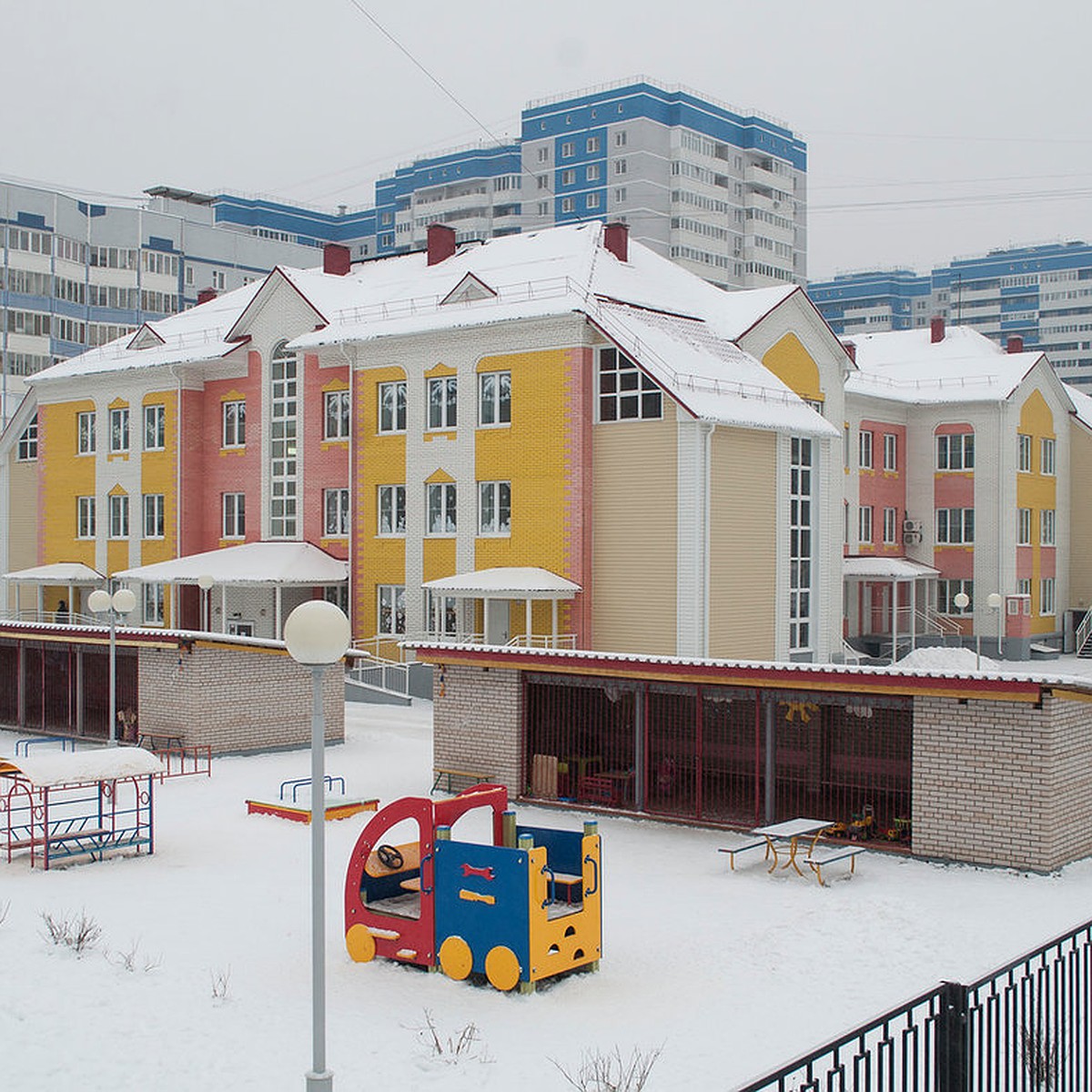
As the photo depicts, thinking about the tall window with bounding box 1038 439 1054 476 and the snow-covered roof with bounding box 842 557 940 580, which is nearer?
the snow-covered roof with bounding box 842 557 940 580

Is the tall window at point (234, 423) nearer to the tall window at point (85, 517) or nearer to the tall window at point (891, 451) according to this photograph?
the tall window at point (85, 517)

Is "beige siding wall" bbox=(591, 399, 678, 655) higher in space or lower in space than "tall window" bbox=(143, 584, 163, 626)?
higher

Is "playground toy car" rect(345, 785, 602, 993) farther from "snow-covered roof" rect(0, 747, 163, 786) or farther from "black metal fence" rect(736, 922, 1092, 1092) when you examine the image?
"snow-covered roof" rect(0, 747, 163, 786)

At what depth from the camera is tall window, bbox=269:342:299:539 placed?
140ft

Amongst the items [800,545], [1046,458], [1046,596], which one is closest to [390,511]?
[800,545]

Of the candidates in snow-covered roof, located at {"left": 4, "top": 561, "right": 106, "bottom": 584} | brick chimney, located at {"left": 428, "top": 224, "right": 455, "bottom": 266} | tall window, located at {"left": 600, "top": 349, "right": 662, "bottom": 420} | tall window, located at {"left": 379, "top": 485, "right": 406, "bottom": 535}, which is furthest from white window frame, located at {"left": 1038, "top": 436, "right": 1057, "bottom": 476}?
snow-covered roof, located at {"left": 4, "top": 561, "right": 106, "bottom": 584}

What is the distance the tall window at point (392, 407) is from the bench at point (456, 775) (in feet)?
60.9

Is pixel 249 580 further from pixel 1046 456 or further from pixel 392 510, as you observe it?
pixel 1046 456

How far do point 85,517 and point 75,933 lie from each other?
125 ft

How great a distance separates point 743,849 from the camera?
16.0 metres

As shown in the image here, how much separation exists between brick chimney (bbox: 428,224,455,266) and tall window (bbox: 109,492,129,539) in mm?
14434

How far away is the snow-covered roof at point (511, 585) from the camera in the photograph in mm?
33562

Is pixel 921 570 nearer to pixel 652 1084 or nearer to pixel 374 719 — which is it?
pixel 374 719

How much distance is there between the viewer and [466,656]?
2138 centimetres
